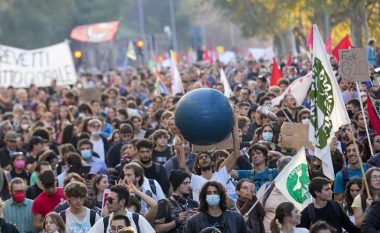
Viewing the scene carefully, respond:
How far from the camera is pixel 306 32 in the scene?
55.6 m

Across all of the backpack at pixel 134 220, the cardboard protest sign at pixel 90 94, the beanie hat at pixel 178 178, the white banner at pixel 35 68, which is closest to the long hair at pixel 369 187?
the beanie hat at pixel 178 178

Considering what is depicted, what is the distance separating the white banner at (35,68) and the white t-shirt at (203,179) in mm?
19750

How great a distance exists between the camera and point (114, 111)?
82.6 feet

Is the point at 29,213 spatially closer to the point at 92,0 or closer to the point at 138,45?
the point at 138,45

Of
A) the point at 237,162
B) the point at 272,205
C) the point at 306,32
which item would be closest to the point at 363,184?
the point at 272,205

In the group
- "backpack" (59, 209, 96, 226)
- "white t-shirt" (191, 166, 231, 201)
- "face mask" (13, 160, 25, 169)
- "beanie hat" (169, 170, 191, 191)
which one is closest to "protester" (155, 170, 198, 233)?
"beanie hat" (169, 170, 191, 191)

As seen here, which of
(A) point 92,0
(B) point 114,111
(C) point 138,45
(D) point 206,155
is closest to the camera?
(D) point 206,155

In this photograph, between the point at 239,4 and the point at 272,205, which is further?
the point at 239,4

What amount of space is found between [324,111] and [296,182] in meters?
1.22

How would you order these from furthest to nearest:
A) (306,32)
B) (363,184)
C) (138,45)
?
1. (306,32)
2. (138,45)
3. (363,184)

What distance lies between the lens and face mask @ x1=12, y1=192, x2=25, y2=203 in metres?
16.0

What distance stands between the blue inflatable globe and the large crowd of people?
0.79 feet

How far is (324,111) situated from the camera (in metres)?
15.3

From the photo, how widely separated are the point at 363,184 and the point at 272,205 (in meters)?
0.88
